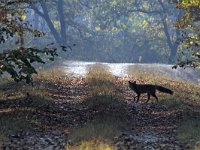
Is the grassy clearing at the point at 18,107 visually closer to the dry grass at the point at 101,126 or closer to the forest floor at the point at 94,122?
the forest floor at the point at 94,122

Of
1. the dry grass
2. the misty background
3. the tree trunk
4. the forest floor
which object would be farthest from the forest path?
the tree trunk

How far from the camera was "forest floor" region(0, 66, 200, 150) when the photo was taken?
12047mm

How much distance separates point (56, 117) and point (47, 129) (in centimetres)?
192

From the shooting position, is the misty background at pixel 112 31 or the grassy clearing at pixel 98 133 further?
the misty background at pixel 112 31

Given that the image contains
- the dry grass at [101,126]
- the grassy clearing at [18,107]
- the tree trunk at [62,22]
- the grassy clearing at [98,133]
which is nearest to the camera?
the grassy clearing at [98,133]

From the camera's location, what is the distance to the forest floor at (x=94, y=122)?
1205cm

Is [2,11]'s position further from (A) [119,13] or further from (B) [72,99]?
(A) [119,13]

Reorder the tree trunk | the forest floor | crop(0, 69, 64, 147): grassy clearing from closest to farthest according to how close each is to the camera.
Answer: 1. the forest floor
2. crop(0, 69, 64, 147): grassy clearing
3. the tree trunk

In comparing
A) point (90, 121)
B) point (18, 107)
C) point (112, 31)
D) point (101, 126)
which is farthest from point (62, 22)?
point (101, 126)

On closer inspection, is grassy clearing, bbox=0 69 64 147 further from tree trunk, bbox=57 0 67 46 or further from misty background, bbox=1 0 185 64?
tree trunk, bbox=57 0 67 46

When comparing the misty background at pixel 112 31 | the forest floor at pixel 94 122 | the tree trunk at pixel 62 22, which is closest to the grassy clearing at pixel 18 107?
the forest floor at pixel 94 122

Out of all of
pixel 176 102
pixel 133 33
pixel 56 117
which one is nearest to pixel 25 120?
pixel 56 117

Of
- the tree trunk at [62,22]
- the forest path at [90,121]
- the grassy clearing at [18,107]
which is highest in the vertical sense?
the tree trunk at [62,22]

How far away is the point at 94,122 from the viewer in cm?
1417
